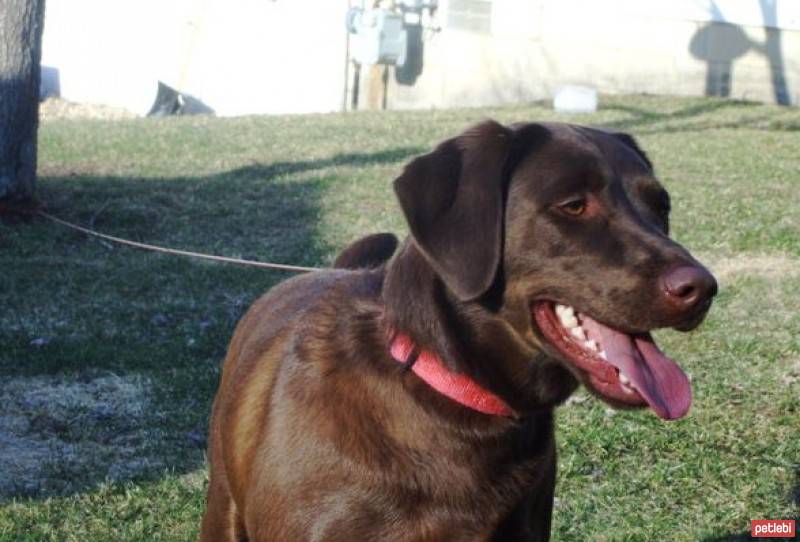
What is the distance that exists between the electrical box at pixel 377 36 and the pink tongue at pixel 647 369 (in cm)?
1653

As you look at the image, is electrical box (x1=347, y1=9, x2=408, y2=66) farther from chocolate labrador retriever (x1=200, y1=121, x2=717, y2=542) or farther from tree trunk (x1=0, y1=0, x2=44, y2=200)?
chocolate labrador retriever (x1=200, y1=121, x2=717, y2=542)

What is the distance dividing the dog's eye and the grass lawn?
2147mm

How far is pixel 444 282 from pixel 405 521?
0.60 metres

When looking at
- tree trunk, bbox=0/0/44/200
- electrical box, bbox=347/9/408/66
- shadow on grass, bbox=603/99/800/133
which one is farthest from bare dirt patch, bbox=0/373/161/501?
electrical box, bbox=347/9/408/66

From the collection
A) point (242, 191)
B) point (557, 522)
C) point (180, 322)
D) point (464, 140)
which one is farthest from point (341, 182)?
point (464, 140)

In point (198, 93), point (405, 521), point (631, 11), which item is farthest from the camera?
point (198, 93)

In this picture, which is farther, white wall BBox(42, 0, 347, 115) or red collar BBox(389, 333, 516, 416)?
white wall BBox(42, 0, 347, 115)

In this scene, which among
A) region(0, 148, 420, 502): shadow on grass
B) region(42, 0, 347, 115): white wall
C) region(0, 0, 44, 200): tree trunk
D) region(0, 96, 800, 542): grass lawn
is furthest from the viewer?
region(42, 0, 347, 115): white wall

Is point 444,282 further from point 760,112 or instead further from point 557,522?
point 760,112

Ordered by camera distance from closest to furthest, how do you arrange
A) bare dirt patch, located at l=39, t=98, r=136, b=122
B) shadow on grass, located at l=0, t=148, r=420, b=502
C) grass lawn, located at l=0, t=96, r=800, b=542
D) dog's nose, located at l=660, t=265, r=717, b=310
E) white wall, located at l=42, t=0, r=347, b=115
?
dog's nose, located at l=660, t=265, r=717, b=310 < grass lawn, located at l=0, t=96, r=800, b=542 < shadow on grass, located at l=0, t=148, r=420, b=502 < white wall, located at l=42, t=0, r=347, b=115 < bare dirt patch, located at l=39, t=98, r=136, b=122

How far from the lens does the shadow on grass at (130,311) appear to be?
6.06 m

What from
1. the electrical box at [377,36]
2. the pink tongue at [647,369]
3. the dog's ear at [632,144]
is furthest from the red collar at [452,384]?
the electrical box at [377,36]

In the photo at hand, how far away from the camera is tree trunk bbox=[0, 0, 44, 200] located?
10859 millimetres

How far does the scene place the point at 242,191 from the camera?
12195mm
